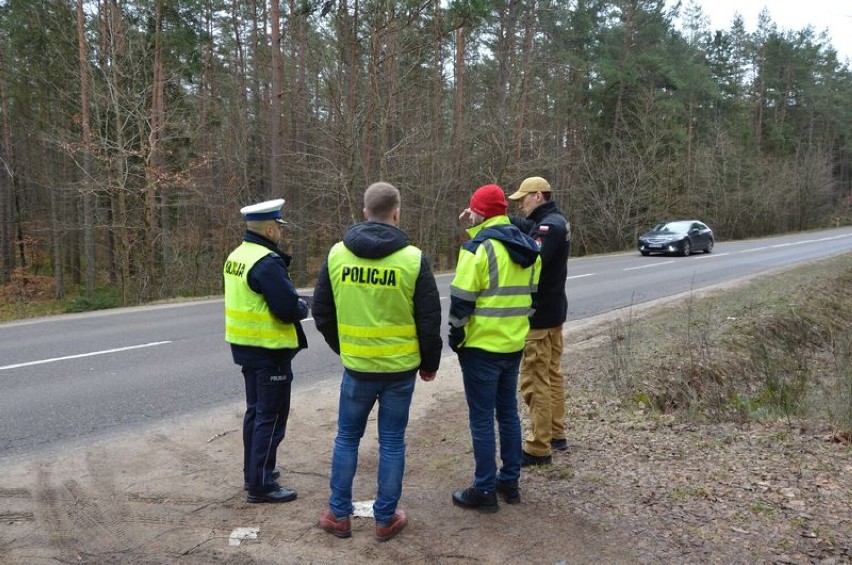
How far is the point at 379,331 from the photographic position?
3.45 metres

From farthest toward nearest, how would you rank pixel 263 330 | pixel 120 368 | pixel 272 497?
pixel 120 368 < pixel 272 497 < pixel 263 330

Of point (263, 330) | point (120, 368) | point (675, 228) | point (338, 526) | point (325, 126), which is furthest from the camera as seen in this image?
point (675, 228)

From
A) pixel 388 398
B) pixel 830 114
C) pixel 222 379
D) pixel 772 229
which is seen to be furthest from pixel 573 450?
pixel 830 114

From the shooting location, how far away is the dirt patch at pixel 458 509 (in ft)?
11.2

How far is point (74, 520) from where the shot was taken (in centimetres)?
376

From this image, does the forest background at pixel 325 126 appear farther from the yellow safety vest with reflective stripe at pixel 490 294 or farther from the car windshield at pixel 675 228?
the yellow safety vest with reflective stripe at pixel 490 294

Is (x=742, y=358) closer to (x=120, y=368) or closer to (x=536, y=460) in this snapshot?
(x=536, y=460)

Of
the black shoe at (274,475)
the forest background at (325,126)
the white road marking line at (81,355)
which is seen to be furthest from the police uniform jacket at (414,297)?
the forest background at (325,126)

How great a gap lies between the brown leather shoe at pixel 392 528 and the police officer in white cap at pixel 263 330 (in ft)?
2.59

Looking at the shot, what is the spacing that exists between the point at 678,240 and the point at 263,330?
22.4m

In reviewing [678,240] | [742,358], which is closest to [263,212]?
[742,358]

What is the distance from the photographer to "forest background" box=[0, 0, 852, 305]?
19.0 metres

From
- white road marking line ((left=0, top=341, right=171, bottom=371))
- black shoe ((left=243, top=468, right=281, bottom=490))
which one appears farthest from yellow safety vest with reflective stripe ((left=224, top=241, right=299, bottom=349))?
white road marking line ((left=0, top=341, right=171, bottom=371))

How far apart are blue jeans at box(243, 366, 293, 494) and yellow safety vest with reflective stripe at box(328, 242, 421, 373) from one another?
715 mm
